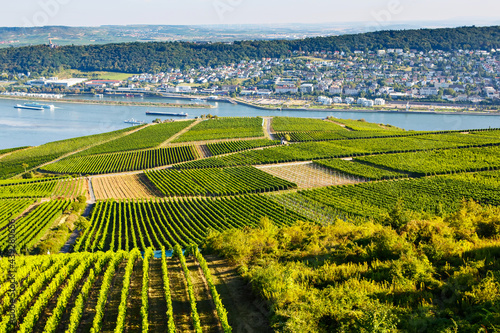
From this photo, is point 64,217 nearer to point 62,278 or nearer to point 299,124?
point 62,278

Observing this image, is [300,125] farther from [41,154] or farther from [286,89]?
[286,89]

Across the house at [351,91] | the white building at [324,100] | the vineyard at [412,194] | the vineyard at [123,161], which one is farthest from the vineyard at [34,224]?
the house at [351,91]

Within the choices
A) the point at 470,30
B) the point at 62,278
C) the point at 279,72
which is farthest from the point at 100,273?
the point at 470,30

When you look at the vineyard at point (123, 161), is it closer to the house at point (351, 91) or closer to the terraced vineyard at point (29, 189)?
the terraced vineyard at point (29, 189)

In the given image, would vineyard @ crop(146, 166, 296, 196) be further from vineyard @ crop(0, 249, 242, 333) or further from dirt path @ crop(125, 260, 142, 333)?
dirt path @ crop(125, 260, 142, 333)

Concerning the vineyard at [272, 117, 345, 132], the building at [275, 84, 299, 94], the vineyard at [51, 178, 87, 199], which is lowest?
the vineyard at [51, 178, 87, 199]

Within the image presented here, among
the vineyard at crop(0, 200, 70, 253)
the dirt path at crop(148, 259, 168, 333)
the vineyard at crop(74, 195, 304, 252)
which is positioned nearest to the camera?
the dirt path at crop(148, 259, 168, 333)

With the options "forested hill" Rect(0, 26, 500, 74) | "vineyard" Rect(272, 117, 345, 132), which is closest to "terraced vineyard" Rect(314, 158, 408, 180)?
"vineyard" Rect(272, 117, 345, 132)

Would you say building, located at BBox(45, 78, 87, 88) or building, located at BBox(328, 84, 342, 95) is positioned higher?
building, located at BBox(45, 78, 87, 88)
